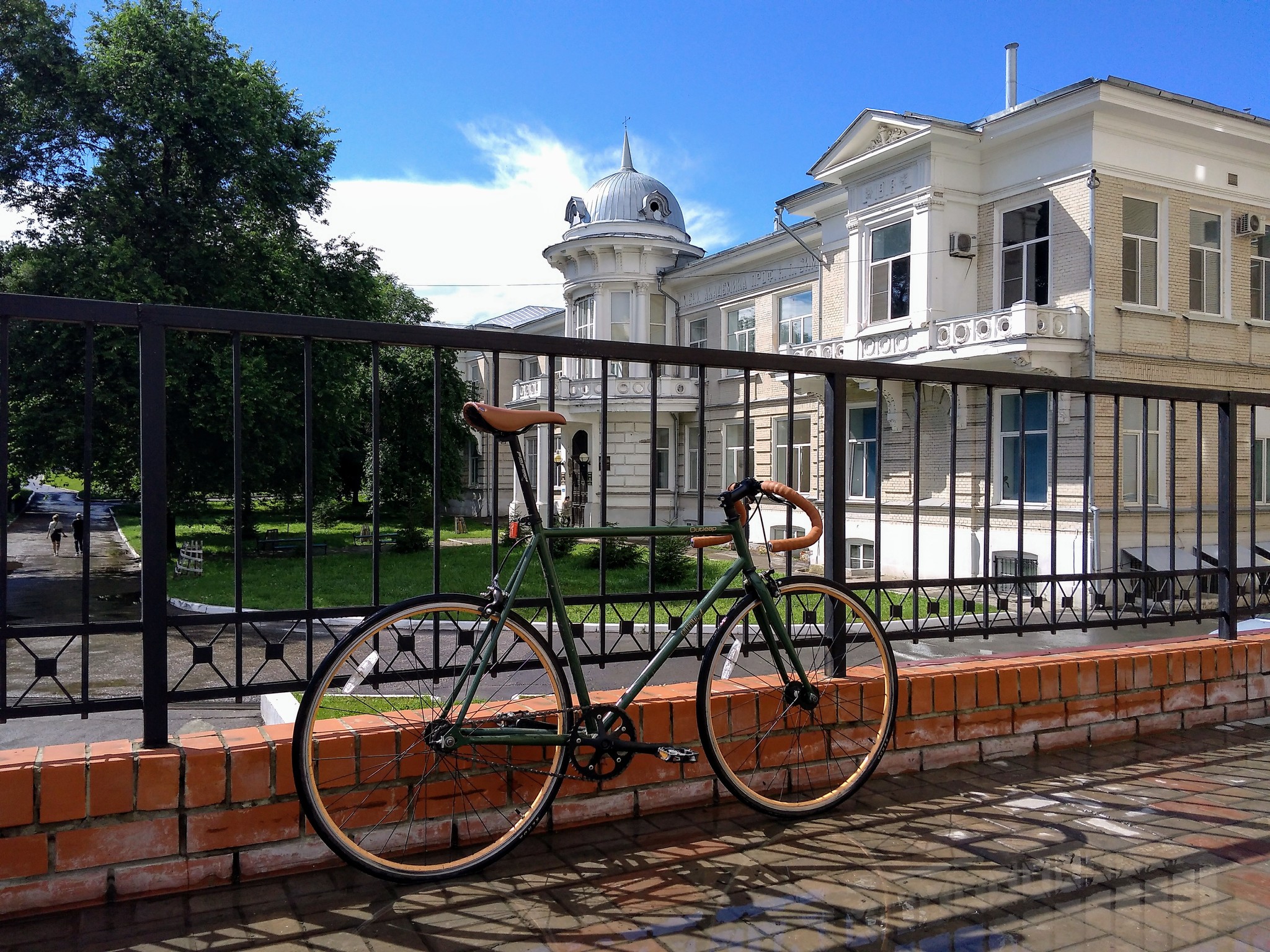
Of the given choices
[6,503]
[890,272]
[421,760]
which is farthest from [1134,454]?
[6,503]

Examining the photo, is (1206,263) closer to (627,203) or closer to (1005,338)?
(1005,338)

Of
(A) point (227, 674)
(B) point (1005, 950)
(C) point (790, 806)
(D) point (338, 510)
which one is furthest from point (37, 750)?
(D) point (338, 510)

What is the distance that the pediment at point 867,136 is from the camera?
19719mm

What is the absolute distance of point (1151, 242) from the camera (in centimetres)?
1841

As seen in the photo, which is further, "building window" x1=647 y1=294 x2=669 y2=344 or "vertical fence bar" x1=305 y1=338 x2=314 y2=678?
"building window" x1=647 y1=294 x2=669 y2=344

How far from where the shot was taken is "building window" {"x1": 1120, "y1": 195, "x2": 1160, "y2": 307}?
59.7 feet

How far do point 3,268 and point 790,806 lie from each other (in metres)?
22.8

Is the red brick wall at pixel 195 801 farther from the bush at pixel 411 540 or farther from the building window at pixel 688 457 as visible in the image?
the building window at pixel 688 457

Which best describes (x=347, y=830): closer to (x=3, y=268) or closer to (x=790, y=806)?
(x=790, y=806)

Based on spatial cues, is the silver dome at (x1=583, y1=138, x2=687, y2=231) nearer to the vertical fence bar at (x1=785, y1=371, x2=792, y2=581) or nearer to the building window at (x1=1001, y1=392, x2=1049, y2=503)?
the building window at (x1=1001, y1=392, x2=1049, y2=503)

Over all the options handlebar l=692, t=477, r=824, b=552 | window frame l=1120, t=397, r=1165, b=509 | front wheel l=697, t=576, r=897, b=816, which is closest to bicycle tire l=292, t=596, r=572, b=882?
front wheel l=697, t=576, r=897, b=816

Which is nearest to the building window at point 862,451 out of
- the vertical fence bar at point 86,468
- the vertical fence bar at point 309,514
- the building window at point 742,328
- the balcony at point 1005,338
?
the balcony at point 1005,338

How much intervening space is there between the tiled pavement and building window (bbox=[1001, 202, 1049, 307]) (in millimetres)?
16926

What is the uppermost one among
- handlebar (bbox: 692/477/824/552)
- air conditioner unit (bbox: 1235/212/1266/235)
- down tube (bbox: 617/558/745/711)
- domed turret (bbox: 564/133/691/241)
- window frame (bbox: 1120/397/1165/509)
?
domed turret (bbox: 564/133/691/241)
